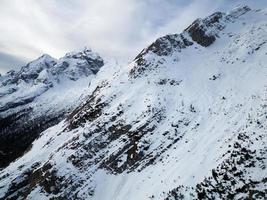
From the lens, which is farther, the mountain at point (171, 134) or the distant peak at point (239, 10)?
the distant peak at point (239, 10)

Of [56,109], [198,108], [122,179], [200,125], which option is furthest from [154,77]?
[56,109]

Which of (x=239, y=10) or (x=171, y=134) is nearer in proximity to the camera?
(x=171, y=134)

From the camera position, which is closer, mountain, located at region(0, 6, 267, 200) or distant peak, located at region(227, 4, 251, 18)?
mountain, located at region(0, 6, 267, 200)

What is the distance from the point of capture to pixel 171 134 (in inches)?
1828

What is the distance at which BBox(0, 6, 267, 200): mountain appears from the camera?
32125mm

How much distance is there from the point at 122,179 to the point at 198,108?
16608mm

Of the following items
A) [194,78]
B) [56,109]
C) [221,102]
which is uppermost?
[56,109]

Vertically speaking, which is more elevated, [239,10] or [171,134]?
[239,10]

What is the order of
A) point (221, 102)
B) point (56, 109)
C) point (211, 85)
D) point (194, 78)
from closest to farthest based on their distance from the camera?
point (221, 102), point (211, 85), point (194, 78), point (56, 109)

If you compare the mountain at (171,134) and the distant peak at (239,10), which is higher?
the distant peak at (239,10)

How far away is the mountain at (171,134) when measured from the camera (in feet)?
105

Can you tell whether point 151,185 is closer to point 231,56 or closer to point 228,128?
point 228,128

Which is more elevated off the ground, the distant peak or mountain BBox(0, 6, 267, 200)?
the distant peak

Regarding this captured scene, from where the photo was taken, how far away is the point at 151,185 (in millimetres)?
39281
